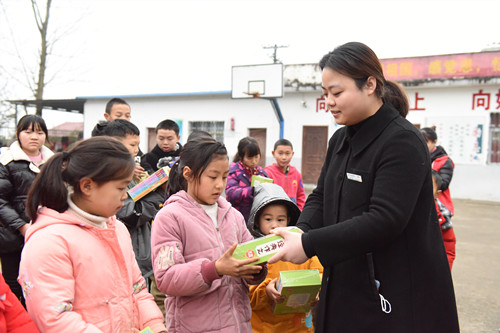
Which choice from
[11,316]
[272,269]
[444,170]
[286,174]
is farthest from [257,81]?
[11,316]

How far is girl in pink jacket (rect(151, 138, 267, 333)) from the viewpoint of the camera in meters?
1.58

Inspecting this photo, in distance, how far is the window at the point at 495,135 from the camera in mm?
11336

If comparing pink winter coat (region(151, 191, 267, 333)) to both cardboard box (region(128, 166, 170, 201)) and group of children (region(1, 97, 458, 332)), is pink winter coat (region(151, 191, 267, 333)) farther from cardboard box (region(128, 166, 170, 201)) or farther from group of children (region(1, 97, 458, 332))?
cardboard box (region(128, 166, 170, 201))

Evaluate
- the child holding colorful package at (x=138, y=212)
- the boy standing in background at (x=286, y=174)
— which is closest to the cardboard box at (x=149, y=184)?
the child holding colorful package at (x=138, y=212)

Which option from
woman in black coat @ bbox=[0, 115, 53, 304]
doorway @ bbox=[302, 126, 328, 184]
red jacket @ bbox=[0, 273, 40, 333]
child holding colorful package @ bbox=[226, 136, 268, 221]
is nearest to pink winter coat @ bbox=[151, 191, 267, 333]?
red jacket @ bbox=[0, 273, 40, 333]

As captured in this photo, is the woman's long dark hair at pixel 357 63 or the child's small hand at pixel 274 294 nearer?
the woman's long dark hair at pixel 357 63

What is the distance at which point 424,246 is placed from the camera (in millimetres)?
1281

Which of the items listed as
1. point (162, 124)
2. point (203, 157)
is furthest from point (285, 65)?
point (203, 157)

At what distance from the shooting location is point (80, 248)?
1339 mm

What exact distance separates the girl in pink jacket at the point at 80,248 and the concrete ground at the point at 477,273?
2.98 meters

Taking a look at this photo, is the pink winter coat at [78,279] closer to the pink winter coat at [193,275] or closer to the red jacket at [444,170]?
the pink winter coat at [193,275]

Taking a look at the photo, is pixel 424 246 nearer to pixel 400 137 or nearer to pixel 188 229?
pixel 400 137

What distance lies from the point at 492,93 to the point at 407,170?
39.9ft

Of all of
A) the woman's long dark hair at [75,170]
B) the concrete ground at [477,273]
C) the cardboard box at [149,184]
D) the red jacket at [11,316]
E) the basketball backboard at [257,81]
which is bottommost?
the concrete ground at [477,273]
